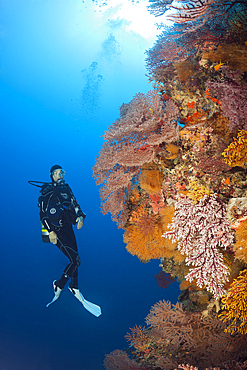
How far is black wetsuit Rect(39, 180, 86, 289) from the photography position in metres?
4.26

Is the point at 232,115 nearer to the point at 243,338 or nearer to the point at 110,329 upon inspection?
the point at 243,338

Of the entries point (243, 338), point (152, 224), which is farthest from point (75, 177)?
point (243, 338)

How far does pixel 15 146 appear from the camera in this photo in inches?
385

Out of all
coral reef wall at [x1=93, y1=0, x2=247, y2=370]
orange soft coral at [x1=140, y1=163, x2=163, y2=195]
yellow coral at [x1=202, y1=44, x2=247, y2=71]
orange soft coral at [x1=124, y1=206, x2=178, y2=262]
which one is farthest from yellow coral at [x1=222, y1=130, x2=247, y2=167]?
orange soft coral at [x1=124, y1=206, x2=178, y2=262]

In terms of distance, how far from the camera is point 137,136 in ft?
9.52

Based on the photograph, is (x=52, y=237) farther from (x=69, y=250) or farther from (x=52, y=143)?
(x=52, y=143)

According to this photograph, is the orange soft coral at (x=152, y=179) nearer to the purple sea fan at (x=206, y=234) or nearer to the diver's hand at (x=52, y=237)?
the purple sea fan at (x=206, y=234)

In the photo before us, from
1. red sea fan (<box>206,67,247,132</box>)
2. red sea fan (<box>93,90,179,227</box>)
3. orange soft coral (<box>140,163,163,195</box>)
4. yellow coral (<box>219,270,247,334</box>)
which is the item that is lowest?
yellow coral (<box>219,270,247,334</box>)

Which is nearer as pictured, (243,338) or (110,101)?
(243,338)

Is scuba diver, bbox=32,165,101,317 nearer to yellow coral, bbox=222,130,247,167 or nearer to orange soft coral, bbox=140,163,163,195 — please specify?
orange soft coral, bbox=140,163,163,195

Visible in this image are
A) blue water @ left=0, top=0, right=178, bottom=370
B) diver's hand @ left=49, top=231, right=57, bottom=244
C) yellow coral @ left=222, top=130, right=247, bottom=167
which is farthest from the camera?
blue water @ left=0, top=0, right=178, bottom=370

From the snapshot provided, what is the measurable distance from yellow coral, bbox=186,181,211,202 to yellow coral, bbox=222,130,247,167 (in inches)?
18.0

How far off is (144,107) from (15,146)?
363 inches

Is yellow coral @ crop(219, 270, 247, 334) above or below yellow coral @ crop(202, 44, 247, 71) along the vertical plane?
below
